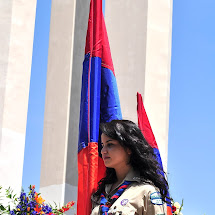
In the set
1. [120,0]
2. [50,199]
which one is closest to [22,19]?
[120,0]

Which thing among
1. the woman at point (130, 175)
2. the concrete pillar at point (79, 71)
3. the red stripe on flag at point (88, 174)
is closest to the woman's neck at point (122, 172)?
the woman at point (130, 175)

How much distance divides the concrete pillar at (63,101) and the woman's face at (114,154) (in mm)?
4868

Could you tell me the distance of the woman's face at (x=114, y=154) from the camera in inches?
131

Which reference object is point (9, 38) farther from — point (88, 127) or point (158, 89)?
point (88, 127)

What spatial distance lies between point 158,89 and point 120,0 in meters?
1.39

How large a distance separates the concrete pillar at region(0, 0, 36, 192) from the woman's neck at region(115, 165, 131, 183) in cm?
363

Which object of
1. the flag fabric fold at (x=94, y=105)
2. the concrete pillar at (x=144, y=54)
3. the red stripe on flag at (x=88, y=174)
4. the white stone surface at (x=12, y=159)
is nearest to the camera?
the red stripe on flag at (x=88, y=174)

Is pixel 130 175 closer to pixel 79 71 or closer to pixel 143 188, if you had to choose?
pixel 143 188

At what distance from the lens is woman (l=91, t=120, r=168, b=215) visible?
125 inches

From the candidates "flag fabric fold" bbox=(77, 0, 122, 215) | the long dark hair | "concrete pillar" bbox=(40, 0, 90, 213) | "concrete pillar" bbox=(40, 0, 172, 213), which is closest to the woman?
the long dark hair

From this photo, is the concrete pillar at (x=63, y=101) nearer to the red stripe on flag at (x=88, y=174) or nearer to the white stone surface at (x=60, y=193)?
the white stone surface at (x=60, y=193)

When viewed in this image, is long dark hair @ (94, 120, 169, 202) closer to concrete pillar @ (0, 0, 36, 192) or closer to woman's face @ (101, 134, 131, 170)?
woman's face @ (101, 134, 131, 170)

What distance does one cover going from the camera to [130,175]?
131 inches

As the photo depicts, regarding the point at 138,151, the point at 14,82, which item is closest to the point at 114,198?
the point at 138,151
